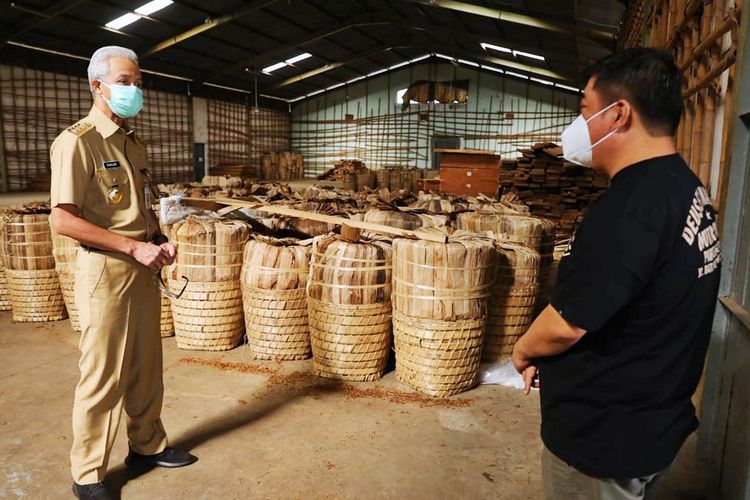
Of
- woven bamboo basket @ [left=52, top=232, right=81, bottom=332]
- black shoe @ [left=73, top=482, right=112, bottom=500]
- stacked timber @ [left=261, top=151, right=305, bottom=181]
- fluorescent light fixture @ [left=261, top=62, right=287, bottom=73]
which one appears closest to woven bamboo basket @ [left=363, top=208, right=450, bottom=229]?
woven bamboo basket @ [left=52, top=232, right=81, bottom=332]

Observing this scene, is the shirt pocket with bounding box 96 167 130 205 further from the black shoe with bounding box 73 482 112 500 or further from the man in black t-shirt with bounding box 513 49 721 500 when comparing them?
the man in black t-shirt with bounding box 513 49 721 500

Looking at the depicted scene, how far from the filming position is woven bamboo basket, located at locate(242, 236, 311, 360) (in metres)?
3.68

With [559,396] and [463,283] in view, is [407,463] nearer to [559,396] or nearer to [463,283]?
[463,283]

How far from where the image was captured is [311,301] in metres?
3.51

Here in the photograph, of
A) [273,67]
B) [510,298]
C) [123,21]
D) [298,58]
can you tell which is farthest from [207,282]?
[273,67]

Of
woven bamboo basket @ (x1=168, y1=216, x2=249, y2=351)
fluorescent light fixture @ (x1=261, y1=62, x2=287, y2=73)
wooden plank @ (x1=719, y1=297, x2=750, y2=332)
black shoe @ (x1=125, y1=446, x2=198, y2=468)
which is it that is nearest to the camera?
wooden plank @ (x1=719, y1=297, x2=750, y2=332)

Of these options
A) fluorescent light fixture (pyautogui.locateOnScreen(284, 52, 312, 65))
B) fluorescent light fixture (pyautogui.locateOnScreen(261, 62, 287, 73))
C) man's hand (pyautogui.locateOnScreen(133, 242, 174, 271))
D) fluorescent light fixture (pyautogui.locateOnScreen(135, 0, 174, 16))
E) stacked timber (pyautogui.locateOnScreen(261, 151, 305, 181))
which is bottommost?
man's hand (pyautogui.locateOnScreen(133, 242, 174, 271))

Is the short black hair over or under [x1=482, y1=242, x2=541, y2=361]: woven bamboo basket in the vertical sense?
over

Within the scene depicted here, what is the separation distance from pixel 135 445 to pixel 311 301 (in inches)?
55.0

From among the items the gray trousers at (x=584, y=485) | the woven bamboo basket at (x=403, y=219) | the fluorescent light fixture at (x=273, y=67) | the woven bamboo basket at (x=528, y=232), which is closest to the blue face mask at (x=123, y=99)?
the gray trousers at (x=584, y=485)

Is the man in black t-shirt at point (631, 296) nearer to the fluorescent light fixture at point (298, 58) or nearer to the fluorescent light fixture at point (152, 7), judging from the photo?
the fluorescent light fixture at point (152, 7)

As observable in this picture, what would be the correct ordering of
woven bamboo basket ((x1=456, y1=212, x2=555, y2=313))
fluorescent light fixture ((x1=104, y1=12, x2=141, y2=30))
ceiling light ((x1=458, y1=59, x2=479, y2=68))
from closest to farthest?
1. woven bamboo basket ((x1=456, y1=212, x2=555, y2=313))
2. fluorescent light fixture ((x1=104, y1=12, x2=141, y2=30))
3. ceiling light ((x1=458, y1=59, x2=479, y2=68))

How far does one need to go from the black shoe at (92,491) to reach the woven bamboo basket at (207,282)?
71.1 inches

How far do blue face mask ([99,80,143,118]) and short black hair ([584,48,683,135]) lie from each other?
6.35 ft
